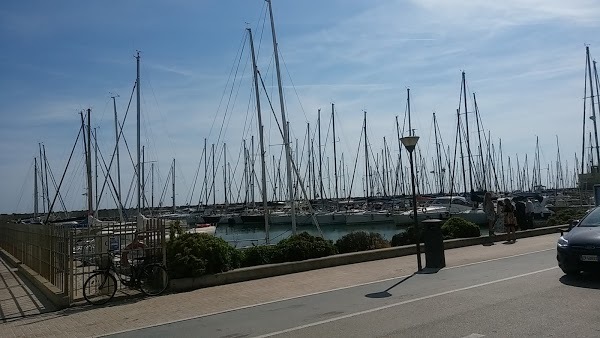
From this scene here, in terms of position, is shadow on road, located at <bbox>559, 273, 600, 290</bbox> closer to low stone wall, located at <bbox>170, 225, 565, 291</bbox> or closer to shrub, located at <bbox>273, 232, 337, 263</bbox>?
low stone wall, located at <bbox>170, 225, 565, 291</bbox>

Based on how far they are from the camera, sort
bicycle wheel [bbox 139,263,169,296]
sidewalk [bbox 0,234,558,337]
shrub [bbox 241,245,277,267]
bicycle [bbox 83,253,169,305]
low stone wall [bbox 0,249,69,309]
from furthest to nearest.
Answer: shrub [bbox 241,245,277,267]
bicycle wheel [bbox 139,263,169,296]
bicycle [bbox 83,253,169,305]
low stone wall [bbox 0,249,69,309]
sidewalk [bbox 0,234,558,337]

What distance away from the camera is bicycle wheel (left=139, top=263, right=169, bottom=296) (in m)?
12.2

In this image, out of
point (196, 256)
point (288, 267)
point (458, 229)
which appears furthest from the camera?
point (458, 229)

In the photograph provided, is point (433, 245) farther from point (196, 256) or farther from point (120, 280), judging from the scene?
point (120, 280)

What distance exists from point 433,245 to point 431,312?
20.1 feet

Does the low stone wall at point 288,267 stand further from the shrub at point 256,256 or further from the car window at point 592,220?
the car window at point 592,220

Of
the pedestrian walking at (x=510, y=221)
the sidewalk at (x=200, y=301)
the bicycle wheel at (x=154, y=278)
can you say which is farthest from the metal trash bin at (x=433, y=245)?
the pedestrian walking at (x=510, y=221)

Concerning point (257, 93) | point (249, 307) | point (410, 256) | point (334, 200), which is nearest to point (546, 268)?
point (410, 256)

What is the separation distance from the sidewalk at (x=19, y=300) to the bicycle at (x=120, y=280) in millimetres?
866

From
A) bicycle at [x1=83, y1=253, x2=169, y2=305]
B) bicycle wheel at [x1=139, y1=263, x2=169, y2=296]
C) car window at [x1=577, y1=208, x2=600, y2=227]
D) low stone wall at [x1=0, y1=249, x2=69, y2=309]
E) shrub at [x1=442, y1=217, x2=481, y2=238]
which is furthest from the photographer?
shrub at [x1=442, y1=217, x2=481, y2=238]

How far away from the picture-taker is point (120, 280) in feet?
40.0

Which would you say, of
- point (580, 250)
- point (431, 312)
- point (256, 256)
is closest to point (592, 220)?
point (580, 250)

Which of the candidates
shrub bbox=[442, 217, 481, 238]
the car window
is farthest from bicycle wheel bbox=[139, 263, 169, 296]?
shrub bbox=[442, 217, 481, 238]

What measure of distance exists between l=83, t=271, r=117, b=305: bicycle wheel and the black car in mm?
9579
